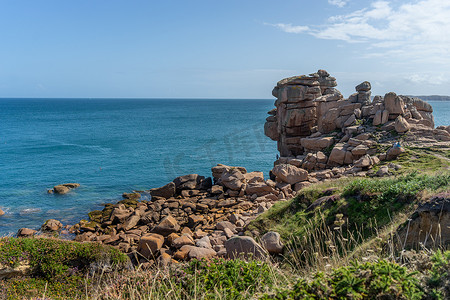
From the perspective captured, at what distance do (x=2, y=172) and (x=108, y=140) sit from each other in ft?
91.6

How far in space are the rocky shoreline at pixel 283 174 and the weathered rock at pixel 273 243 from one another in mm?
2891

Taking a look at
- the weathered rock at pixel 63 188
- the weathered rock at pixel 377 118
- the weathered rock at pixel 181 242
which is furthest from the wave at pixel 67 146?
the weathered rock at pixel 181 242

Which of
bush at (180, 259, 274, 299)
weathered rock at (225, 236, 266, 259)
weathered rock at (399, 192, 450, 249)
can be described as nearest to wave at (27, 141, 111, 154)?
weathered rock at (225, 236, 266, 259)

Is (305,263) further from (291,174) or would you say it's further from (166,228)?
(291,174)

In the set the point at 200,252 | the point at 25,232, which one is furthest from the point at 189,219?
the point at 25,232

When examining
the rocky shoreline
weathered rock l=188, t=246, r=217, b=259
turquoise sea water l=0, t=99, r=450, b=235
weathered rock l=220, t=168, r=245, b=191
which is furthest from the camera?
turquoise sea water l=0, t=99, r=450, b=235

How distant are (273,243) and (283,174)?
46.2 feet

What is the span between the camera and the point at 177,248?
1661cm

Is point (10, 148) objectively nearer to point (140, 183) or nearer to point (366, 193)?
point (140, 183)

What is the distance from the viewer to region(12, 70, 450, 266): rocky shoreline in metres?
19.4

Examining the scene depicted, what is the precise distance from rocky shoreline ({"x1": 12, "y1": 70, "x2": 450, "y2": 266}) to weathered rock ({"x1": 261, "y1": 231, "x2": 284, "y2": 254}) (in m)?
2.89

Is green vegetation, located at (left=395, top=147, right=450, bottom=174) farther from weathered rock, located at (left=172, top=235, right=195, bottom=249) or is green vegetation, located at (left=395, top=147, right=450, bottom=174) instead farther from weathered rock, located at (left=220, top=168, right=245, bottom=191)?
weathered rock, located at (left=172, top=235, right=195, bottom=249)

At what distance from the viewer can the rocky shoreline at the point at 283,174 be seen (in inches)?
765

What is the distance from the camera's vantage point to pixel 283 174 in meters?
26.2
